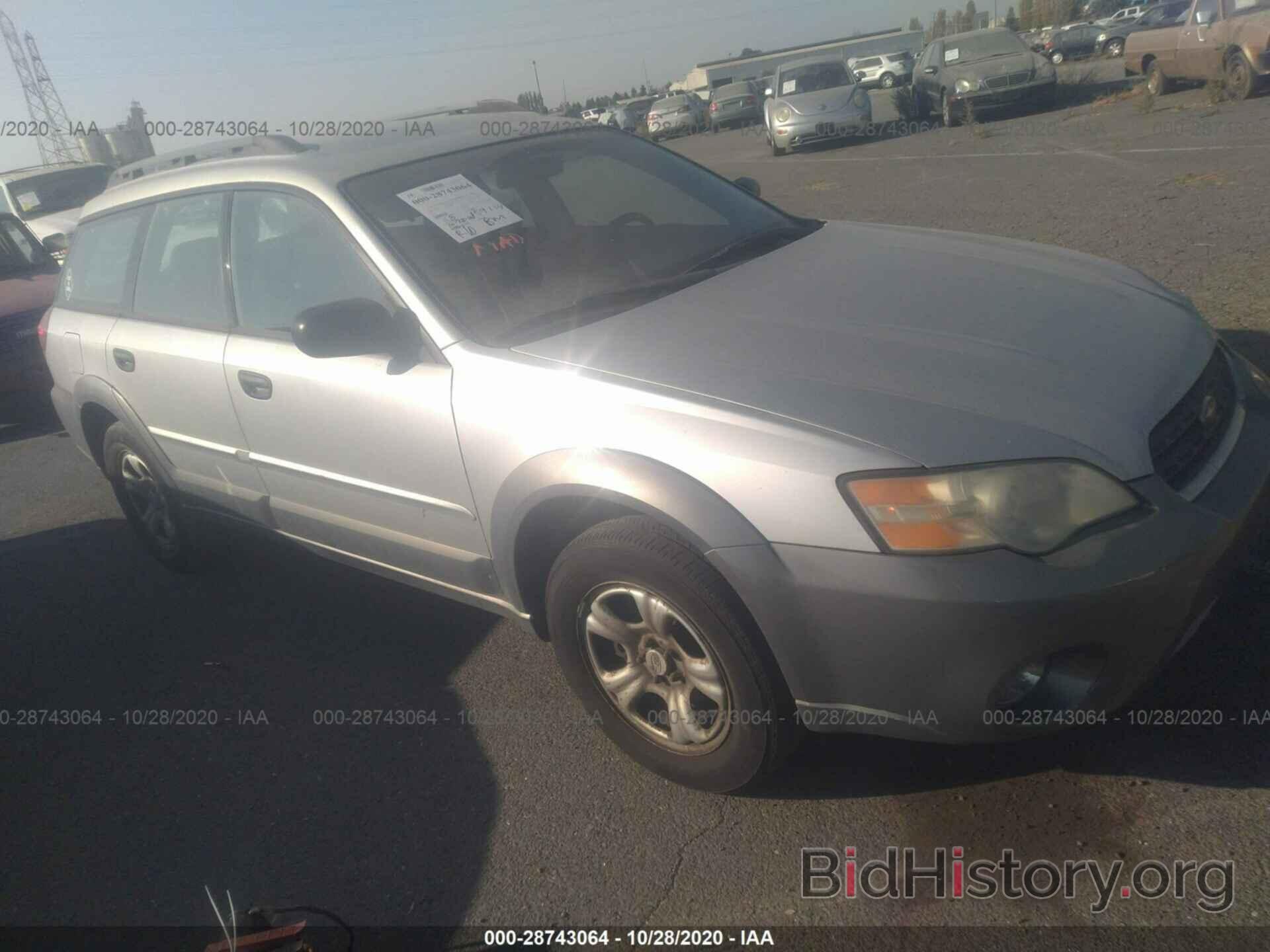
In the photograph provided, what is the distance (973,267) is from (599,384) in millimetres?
1344

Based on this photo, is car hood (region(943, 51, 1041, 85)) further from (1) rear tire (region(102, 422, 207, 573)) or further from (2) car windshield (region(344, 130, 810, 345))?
(1) rear tire (region(102, 422, 207, 573))

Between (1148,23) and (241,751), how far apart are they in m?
21.5

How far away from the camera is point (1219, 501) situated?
2180 mm

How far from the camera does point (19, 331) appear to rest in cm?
723

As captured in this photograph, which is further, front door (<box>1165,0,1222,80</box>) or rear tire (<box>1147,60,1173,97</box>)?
rear tire (<box>1147,60,1173,97</box>)

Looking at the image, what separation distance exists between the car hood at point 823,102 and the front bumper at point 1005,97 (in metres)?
1.72

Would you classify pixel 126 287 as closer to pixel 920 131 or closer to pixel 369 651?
pixel 369 651

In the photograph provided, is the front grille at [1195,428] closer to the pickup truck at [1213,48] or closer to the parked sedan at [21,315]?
the parked sedan at [21,315]

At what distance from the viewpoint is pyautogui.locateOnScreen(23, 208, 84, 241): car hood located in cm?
1210

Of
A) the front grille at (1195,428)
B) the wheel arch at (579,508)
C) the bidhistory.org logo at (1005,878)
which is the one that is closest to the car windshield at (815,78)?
the front grille at (1195,428)

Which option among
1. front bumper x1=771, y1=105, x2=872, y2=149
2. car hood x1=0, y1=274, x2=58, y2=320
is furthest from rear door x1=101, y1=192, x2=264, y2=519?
front bumper x1=771, y1=105, x2=872, y2=149

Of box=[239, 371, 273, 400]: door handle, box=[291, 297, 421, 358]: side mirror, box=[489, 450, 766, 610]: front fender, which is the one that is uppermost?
box=[291, 297, 421, 358]: side mirror

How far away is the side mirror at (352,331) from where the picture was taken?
270 cm

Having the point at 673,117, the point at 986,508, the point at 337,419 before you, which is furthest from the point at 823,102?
the point at 673,117
